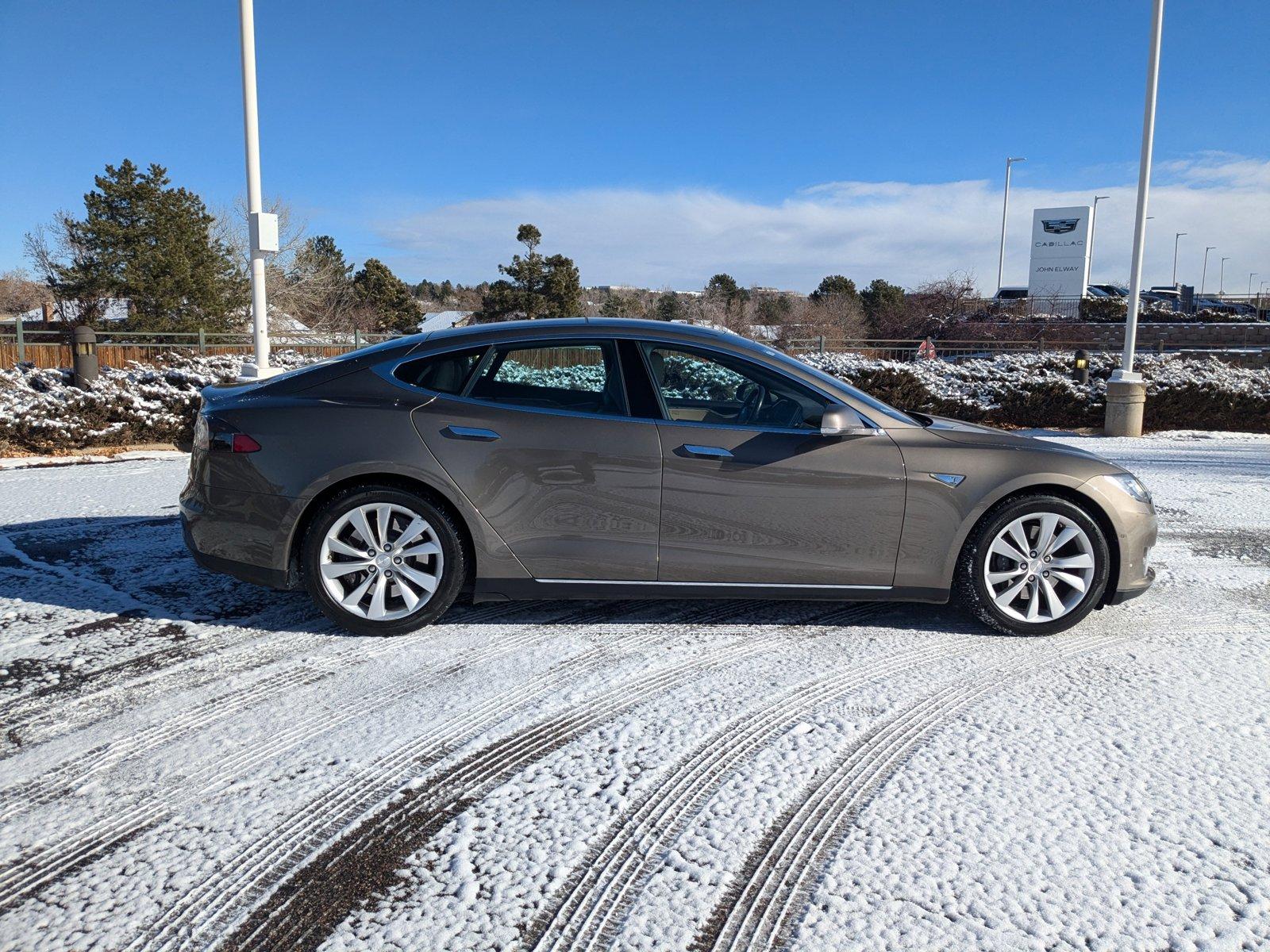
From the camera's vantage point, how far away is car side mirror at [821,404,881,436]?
13.6 ft

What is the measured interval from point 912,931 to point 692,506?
89.8 inches

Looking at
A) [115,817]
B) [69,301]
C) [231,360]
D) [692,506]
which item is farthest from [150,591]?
[69,301]

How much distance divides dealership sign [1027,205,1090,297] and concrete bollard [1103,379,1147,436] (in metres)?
35.8

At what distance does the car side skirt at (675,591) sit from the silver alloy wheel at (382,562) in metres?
0.27

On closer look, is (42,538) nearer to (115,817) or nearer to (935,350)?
(115,817)

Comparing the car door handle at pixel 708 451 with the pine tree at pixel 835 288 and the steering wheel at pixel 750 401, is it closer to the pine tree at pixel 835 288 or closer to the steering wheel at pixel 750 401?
the steering wheel at pixel 750 401

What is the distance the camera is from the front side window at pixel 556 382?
4.35 metres

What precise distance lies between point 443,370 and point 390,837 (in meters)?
2.41

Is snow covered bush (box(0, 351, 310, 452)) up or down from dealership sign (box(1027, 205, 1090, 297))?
down

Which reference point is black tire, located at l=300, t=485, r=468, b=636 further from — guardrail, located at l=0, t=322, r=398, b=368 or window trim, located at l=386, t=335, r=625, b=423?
guardrail, located at l=0, t=322, r=398, b=368

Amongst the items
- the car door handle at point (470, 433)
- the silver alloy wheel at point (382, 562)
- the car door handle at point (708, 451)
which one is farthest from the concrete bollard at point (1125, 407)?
the silver alloy wheel at point (382, 562)

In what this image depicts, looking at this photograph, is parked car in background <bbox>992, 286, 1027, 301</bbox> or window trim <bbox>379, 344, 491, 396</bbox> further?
parked car in background <bbox>992, 286, 1027, 301</bbox>

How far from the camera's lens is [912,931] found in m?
2.17

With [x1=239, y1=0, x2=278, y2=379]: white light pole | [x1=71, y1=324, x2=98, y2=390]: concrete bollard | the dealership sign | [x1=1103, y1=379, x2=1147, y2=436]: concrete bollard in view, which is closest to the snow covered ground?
[x1=239, y1=0, x2=278, y2=379]: white light pole
